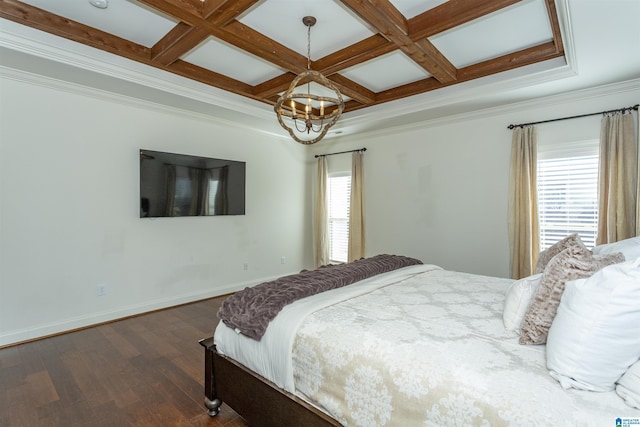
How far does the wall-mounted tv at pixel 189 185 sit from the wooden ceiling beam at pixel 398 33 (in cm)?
290

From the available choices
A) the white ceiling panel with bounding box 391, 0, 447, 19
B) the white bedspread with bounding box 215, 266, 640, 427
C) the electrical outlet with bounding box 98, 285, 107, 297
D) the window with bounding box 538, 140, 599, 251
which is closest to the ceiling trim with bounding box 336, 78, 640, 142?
the window with bounding box 538, 140, 599, 251

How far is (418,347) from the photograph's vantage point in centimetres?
138

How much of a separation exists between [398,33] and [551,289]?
89.8 inches

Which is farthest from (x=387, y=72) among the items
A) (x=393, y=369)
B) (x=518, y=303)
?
(x=393, y=369)

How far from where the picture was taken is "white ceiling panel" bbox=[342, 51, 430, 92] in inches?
135

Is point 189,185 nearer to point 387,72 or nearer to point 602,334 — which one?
point 387,72

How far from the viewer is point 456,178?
4367mm

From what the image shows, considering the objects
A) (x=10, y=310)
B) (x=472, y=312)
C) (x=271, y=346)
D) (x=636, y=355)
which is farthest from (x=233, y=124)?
(x=636, y=355)

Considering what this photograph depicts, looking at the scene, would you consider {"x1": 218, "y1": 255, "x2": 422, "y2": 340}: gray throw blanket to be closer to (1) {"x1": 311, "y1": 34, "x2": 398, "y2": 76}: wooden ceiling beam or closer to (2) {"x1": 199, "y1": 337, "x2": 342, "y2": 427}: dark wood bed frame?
(2) {"x1": 199, "y1": 337, "x2": 342, "y2": 427}: dark wood bed frame

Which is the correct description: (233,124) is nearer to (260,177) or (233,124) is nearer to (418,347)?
(260,177)

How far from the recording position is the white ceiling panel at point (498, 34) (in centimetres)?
260

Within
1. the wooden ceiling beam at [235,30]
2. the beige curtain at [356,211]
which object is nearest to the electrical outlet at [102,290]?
the wooden ceiling beam at [235,30]

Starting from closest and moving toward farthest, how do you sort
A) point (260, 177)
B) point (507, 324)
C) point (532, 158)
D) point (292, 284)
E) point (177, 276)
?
point (507, 324) → point (292, 284) → point (532, 158) → point (177, 276) → point (260, 177)

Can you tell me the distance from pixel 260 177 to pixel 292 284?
351 centimetres
